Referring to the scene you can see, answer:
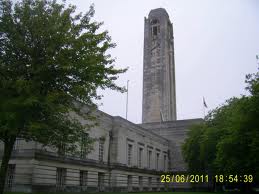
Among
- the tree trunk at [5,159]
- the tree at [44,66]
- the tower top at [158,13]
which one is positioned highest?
the tower top at [158,13]

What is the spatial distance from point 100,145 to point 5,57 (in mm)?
21553

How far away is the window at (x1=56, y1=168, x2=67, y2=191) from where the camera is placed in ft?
95.8

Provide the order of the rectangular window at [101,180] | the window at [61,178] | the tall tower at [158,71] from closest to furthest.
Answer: the window at [61,178], the rectangular window at [101,180], the tall tower at [158,71]

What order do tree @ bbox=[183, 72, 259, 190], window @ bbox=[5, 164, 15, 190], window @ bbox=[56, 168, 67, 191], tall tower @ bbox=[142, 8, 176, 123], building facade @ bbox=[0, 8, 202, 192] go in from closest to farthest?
1. tree @ bbox=[183, 72, 259, 190]
2. window @ bbox=[5, 164, 15, 190]
3. building facade @ bbox=[0, 8, 202, 192]
4. window @ bbox=[56, 168, 67, 191]
5. tall tower @ bbox=[142, 8, 176, 123]

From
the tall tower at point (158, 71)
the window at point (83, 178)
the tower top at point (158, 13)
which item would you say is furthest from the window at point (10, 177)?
the tower top at point (158, 13)

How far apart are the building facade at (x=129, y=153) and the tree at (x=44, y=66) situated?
4.18m

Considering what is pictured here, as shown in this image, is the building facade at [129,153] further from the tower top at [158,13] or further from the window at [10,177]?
the tower top at [158,13]

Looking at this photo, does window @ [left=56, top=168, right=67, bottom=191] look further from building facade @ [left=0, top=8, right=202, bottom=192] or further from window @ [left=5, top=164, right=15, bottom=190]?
window @ [left=5, top=164, right=15, bottom=190]

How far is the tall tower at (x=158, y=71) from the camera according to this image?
7081 cm

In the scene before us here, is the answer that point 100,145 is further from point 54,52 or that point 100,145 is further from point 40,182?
point 54,52

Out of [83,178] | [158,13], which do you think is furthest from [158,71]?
[83,178]

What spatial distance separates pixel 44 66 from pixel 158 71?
2291 inches

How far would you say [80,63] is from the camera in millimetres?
17203

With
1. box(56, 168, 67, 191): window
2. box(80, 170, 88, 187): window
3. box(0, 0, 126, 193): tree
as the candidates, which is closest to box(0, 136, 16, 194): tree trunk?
box(0, 0, 126, 193): tree
